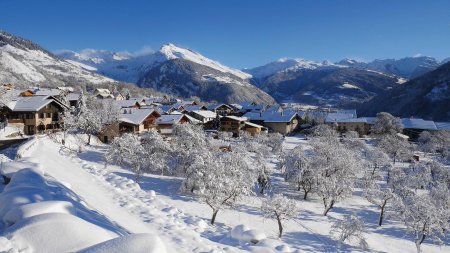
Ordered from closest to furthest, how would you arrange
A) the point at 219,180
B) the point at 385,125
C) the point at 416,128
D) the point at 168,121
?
the point at 219,180, the point at 168,121, the point at 385,125, the point at 416,128

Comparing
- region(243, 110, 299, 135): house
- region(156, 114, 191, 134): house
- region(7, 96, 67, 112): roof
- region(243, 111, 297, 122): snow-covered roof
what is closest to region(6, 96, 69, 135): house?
region(7, 96, 67, 112): roof

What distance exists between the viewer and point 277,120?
101000 mm

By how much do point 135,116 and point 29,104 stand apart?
58.3 feet

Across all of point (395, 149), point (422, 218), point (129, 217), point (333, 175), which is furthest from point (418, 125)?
point (129, 217)

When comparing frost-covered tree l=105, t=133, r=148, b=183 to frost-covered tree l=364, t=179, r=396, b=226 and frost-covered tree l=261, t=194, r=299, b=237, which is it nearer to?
frost-covered tree l=261, t=194, r=299, b=237

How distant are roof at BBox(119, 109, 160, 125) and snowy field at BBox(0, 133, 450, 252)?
52.1 ft

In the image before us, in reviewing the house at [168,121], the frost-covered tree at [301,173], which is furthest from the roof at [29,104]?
the frost-covered tree at [301,173]

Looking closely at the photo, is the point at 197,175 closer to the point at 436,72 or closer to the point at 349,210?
the point at 349,210

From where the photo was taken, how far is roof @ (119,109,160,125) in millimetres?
62378

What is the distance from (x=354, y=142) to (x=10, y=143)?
63.1 m

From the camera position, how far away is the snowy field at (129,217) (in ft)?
38.1

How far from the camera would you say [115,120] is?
58.6 metres

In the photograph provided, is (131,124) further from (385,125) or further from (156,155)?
(385,125)

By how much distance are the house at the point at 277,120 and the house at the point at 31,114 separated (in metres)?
59.2
